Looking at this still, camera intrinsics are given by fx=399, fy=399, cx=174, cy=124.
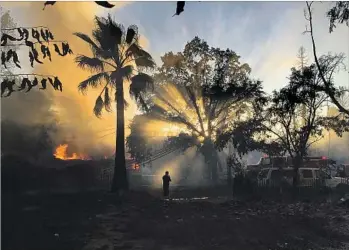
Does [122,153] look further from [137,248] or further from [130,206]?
[137,248]

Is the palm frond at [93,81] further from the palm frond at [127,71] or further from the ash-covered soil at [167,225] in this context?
the ash-covered soil at [167,225]

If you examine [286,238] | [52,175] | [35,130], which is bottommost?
[286,238]

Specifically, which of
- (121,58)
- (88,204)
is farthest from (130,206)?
(121,58)

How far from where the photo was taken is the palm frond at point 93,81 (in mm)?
19650

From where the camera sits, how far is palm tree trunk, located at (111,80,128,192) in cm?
1991

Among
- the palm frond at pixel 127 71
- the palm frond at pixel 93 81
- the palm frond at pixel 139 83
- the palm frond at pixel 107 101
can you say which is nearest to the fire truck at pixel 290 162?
the palm frond at pixel 139 83

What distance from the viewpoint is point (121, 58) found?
798 inches

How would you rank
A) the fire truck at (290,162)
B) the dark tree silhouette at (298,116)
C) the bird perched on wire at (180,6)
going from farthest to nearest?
1. the fire truck at (290,162)
2. the dark tree silhouette at (298,116)
3. the bird perched on wire at (180,6)

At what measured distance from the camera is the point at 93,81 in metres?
19.8

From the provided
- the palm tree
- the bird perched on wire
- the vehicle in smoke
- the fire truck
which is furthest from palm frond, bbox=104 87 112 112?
the bird perched on wire

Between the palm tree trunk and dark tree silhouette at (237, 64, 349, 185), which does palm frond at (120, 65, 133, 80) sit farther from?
dark tree silhouette at (237, 64, 349, 185)

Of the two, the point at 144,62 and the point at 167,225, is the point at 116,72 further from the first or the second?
the point at 167,225

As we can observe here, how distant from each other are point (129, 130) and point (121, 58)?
1568 centimetres

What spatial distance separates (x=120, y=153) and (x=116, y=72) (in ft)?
13.5
